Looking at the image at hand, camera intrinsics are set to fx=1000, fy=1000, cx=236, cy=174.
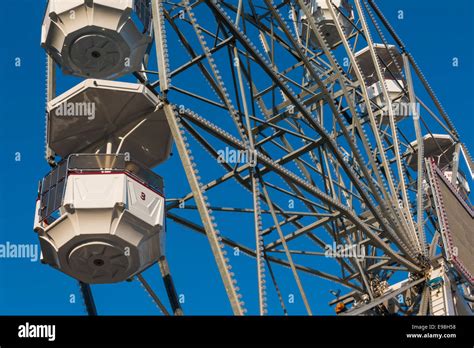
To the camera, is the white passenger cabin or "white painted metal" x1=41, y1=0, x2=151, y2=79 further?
"white painted metal" x1=41, y1=0, x2=151, y2=79

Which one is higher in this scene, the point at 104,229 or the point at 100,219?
the point at 100,219

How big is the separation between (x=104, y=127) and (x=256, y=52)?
4272 millimetres

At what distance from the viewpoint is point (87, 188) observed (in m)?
22.7

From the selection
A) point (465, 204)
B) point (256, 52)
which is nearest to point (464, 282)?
point (465, 204)
